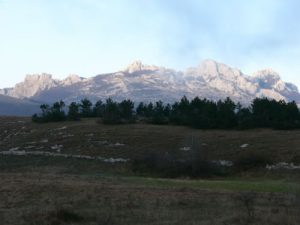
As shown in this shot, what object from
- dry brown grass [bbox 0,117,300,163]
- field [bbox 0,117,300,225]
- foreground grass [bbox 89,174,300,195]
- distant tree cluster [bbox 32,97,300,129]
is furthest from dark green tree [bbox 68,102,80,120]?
foreground grass [bbox 89,174,300,195]

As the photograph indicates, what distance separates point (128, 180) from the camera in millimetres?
44344

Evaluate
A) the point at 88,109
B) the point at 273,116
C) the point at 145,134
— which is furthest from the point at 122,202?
the point at 88,109

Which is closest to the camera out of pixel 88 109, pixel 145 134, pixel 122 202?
pixel 122 202

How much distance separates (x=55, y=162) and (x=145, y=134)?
55.6 ft

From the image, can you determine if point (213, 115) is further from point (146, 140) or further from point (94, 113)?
point (94, 113)

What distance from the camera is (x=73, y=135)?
262ft

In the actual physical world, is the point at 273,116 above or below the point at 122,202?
above

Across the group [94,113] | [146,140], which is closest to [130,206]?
[146,140]

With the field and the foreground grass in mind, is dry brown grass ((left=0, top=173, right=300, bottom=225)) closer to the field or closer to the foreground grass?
the field

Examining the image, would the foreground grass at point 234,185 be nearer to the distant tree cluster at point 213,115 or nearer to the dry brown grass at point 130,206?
the dry brown grass at point 130,206

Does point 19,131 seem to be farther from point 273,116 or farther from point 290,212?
point 290,212

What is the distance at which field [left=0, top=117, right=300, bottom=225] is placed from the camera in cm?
2091

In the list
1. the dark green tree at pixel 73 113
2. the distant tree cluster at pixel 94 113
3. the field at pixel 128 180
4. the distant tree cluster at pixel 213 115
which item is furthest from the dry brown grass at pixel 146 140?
the dark green tree at pixel 73 113

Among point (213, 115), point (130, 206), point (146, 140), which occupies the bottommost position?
point (130, 206)
